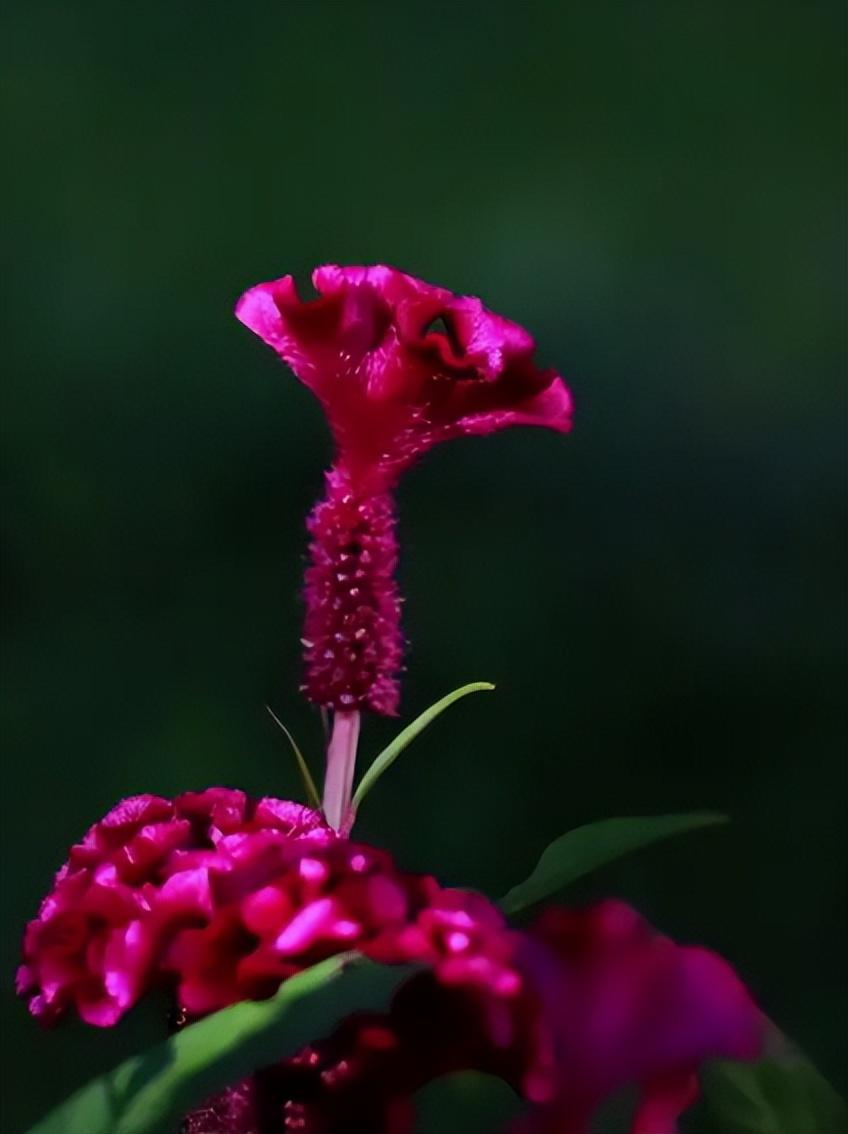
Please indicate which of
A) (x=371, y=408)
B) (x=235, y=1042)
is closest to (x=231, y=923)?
(x=235, y=1042)

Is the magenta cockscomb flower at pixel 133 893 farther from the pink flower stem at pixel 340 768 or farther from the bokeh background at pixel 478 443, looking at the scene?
the bokeh background at pixel 478 443

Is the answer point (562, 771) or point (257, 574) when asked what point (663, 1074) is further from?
point (257, 574)

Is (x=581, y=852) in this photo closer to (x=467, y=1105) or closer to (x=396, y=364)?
(x=467, y=1105)

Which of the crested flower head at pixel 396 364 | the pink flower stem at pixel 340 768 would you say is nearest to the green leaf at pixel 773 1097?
the pink flower stem at pixel 340 768

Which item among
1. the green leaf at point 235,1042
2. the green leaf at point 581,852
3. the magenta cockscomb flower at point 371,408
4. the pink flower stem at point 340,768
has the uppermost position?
the magenta cockscomb flower at point 371,408

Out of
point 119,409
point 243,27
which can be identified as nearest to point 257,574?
point 119,409

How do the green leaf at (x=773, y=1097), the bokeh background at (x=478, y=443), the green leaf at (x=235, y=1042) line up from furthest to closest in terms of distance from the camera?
1. the bokeh background at (x=478, y=443)
2. the green leaf at (x=773, y=1097)
3. the green leaf at (x=235, y=1042)
